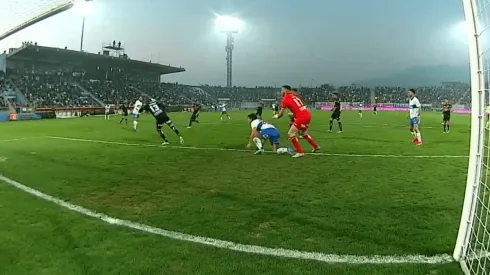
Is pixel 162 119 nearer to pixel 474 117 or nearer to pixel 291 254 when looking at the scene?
pixel 291 254

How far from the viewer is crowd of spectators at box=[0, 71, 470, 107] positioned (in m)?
58.3

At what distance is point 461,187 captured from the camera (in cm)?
817

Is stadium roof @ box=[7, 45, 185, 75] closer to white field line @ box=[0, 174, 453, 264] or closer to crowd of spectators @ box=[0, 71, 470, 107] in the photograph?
crowd of spectators @ box=[0, 71, 470, 107]

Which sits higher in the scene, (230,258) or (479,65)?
(479,65)

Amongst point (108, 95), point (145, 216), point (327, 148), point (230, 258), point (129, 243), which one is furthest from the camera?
point (108, 95)

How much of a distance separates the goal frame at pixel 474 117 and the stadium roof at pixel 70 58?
59595mm

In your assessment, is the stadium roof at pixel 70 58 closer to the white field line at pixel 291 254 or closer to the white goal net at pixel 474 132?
the white field line at pixel 291 254

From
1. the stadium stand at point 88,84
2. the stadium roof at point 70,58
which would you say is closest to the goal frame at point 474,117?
the stadium stand at point 88,84

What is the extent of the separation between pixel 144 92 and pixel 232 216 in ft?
252

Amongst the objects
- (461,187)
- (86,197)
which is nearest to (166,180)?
(86,197)

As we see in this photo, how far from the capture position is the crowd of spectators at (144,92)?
191 ft

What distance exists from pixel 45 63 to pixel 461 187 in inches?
2665

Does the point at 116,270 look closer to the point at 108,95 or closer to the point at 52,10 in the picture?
the point at 52,10

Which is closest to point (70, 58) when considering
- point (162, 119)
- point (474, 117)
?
point (162, 119)
